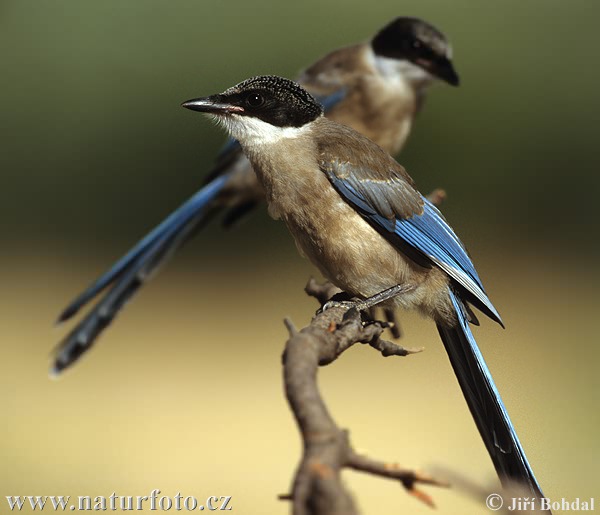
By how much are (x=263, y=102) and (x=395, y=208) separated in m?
0.42

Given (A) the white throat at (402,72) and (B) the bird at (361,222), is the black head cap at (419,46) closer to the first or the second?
(A) the white throat at (402,72)

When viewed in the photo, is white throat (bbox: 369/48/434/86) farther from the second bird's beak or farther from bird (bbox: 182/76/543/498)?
bird (bbox: 182/76/543/498)

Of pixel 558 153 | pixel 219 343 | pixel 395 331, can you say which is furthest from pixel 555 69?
pixel 395 331

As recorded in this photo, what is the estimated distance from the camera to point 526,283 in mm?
6750

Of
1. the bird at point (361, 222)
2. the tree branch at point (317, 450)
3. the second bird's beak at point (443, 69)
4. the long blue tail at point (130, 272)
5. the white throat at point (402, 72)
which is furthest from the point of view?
the white throat at point (402, 72)

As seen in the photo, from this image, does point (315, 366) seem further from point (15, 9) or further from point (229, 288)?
point (15, 9)

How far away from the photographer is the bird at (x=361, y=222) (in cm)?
222

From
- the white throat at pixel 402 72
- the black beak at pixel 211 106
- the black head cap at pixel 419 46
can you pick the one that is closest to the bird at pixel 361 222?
the black beak at pixel 211 106

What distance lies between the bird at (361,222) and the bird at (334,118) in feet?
4.54

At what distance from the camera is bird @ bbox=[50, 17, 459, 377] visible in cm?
355

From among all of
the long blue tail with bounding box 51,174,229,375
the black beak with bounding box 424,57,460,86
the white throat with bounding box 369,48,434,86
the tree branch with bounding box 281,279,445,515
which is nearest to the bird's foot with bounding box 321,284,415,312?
the tree branch with bounding box 281,279,445,515

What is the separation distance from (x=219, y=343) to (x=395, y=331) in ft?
13.6

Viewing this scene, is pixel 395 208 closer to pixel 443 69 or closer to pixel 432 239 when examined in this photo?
pixel 432 239

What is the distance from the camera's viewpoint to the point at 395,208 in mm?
2344
